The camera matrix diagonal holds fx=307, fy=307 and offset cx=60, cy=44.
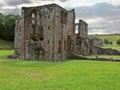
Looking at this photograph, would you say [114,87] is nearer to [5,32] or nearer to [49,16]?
[49,16]

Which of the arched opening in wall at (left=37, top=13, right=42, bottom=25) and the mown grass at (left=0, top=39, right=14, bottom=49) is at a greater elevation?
the arched opening in wall at (left=37, top=13, right=42, bottom=25)

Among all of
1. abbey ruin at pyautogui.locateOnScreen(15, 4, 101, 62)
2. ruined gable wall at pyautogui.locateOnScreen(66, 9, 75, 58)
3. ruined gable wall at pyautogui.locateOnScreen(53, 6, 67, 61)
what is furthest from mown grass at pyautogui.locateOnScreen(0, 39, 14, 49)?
ruined gable wall at pyautogui.locateOnScreen(53, 6, 67, 61)

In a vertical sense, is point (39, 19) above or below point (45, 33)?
above

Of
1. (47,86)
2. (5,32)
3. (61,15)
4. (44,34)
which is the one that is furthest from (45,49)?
(5,32)

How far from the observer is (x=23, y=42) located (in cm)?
5584

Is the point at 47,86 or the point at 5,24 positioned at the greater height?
the point at 5,24

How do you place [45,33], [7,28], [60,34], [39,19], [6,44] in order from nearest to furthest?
1. [45,33]
2. [39,19]
3. [60,34]
4. [6,44]
5. [7,28]

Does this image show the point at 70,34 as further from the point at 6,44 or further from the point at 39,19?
the point at 6,44

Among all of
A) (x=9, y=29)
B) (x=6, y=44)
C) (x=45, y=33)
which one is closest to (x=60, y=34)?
(x=45, y=33)

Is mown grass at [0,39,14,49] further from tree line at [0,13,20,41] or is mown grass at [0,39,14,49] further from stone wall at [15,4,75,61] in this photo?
stone wall at [15,4,75,61]

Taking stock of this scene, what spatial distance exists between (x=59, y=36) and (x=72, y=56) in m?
6.43

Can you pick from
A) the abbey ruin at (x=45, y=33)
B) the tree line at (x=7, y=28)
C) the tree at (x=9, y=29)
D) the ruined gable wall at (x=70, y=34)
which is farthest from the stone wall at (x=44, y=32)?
the tree line at (x=7, y=28)

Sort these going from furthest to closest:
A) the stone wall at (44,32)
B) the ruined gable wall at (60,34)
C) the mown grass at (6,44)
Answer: the mown grass at (6,44)
the ruined gable wall at (60,34)
the stone wall at (44,32)

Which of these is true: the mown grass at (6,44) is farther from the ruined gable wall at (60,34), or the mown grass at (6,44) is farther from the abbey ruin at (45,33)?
the ruined gable wall at (60,34)
